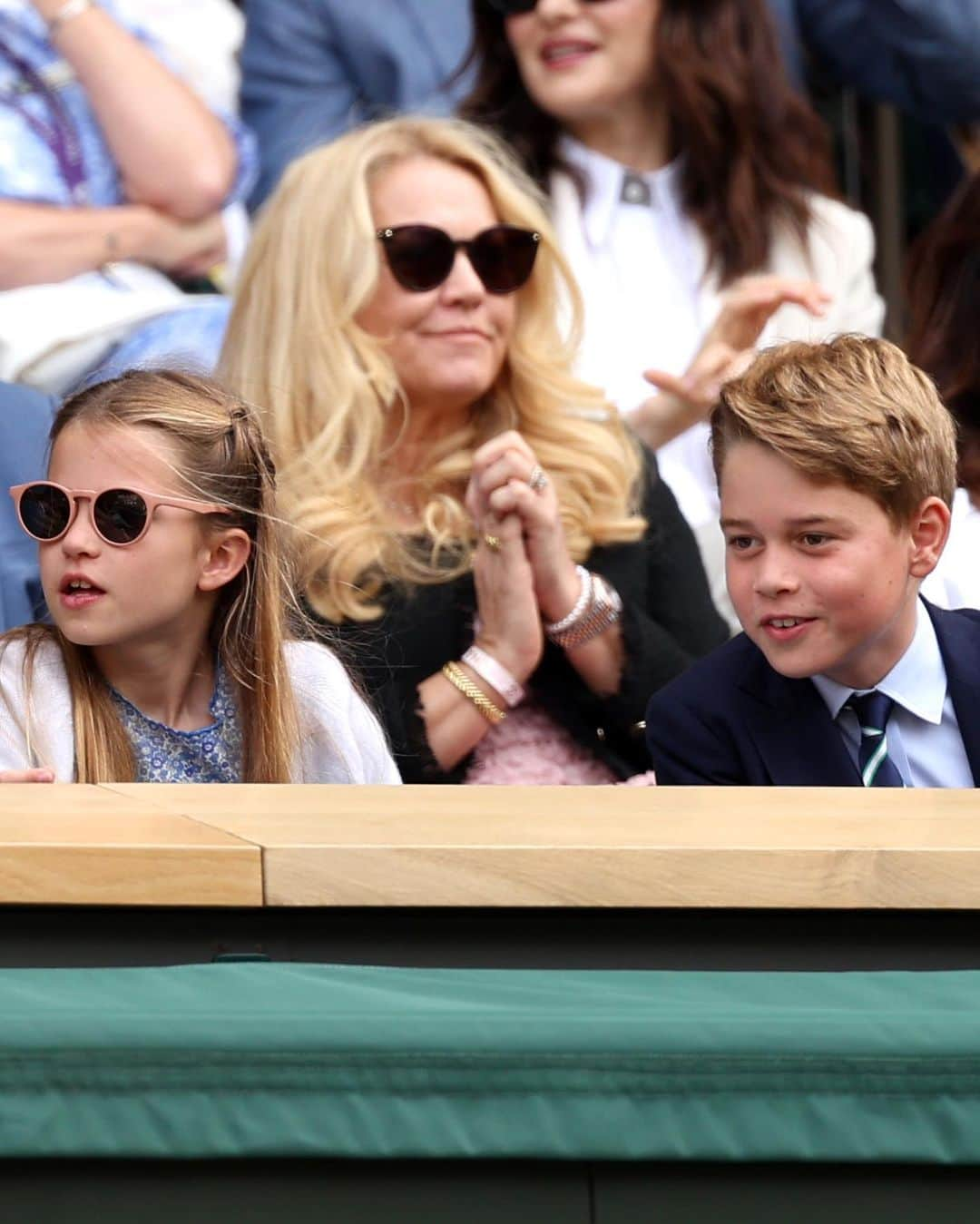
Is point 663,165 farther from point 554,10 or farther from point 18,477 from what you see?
point 18,477

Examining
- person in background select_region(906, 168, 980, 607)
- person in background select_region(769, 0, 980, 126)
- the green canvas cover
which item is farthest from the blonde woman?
the green canvas cover

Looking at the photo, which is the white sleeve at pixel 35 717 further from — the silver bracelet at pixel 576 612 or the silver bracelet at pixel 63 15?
the silver bracelet at pixel 63 15

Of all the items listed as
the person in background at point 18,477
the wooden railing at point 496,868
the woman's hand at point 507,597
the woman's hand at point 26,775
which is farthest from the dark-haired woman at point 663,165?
the wooden railing at point 496,868

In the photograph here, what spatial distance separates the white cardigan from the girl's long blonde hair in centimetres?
1

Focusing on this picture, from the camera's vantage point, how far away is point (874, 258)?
4.08 meters

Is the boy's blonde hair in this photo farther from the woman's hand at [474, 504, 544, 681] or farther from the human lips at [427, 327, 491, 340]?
the human lips at [427, 327, 491, 340]

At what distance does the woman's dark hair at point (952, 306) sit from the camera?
3164 millimetres

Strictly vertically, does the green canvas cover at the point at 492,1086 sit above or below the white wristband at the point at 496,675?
above

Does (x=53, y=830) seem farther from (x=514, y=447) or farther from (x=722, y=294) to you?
(x=722, y=294)

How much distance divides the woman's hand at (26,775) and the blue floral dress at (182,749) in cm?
28

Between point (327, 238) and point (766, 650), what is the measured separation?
125cm

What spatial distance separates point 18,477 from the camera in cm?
283

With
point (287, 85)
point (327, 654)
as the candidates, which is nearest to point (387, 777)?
point (327, 654)

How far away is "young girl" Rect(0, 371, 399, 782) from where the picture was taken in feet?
7.20
